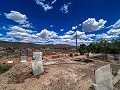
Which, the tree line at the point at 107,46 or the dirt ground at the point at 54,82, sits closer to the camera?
the dirt ground at the point at 54,82

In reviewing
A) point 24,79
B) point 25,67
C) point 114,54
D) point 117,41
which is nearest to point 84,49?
point 114,54

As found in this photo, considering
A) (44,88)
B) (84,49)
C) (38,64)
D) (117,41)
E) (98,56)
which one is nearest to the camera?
(44,88)

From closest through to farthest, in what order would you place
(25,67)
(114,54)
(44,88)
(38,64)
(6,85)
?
(44,88) < (6,85) < (38,64) < (25,67) < (114,54)

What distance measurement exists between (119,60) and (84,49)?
19.3ft

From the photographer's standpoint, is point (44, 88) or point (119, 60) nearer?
point (44, 88)

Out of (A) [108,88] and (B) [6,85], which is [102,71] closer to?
(A) [108,88]

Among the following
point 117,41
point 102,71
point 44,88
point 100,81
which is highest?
point 117,41

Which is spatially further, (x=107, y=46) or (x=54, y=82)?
(x=107, y=46)

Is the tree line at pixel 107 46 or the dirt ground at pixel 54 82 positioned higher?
the tree line at pixel 107 46

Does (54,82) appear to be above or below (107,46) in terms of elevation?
below

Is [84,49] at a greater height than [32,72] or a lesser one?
greater

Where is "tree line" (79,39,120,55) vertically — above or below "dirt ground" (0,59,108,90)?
above

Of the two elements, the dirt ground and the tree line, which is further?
the tree line

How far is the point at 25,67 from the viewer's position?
13688 mm
